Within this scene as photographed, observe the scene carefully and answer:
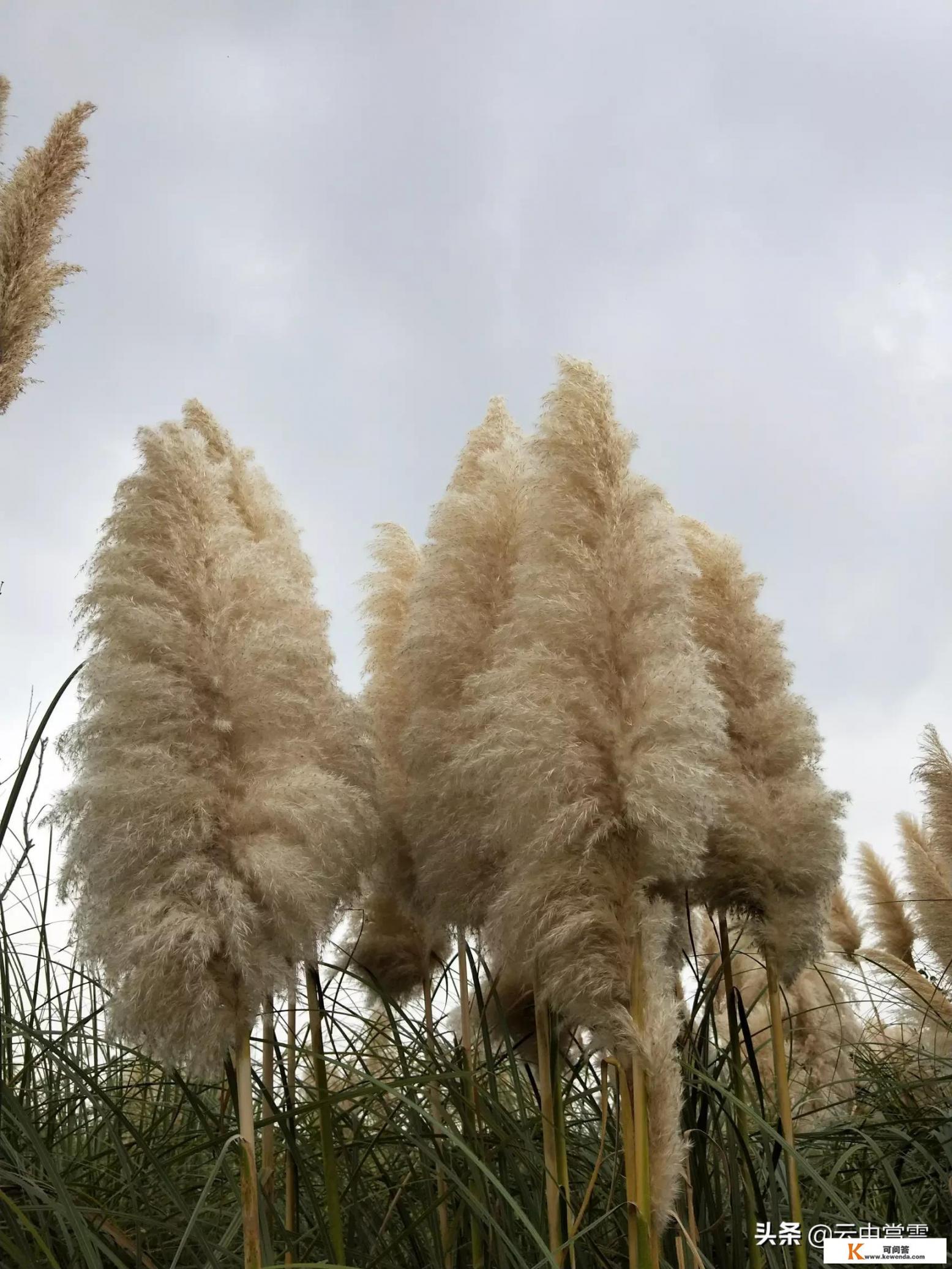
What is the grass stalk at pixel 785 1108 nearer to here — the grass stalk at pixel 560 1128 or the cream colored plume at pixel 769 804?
the cream colored plume at pixel 769 804

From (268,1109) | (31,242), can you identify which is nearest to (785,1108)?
(268,1109)

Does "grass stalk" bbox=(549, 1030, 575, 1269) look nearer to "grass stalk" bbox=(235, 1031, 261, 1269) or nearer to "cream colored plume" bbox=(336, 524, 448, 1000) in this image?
"cream colored plume" bbox=(336, 524, 448, 1000)

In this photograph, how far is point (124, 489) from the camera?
8.84 feet

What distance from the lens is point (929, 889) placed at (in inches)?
208

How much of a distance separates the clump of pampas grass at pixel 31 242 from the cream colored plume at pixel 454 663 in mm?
1148

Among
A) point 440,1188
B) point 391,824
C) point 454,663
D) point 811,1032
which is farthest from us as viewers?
point 811,1032

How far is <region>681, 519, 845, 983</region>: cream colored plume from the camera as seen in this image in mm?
3104

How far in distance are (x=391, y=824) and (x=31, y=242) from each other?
177 cm

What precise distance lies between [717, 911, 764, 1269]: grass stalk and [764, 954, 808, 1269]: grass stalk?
10 centimetres

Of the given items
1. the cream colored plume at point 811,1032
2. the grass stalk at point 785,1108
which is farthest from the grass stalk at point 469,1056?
the cream colored plume at point 811,1032

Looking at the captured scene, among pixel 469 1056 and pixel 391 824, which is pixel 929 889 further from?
pixel 391 824

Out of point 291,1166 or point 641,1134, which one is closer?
point 641,1134

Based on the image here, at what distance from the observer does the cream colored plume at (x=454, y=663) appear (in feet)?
9.21

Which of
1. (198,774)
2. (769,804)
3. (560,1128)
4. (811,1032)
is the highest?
(769,804)
